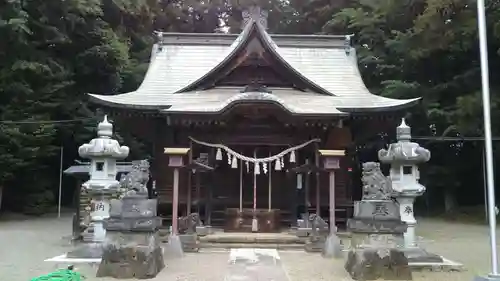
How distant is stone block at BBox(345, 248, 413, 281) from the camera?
798 cm

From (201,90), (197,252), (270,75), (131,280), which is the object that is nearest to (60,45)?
A: (201,90)

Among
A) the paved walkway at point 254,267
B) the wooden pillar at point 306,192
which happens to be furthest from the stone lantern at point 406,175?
the wooden pillar at point 306,192

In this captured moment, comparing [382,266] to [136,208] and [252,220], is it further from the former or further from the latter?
[252,220]

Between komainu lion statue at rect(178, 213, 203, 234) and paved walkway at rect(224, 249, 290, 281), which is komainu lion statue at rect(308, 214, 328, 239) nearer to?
paved walkway at rect(224, 249, 290, 281)

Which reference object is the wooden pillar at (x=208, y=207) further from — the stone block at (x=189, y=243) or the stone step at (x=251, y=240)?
the stone block at (x=189, y=243)

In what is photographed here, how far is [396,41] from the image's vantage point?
66.9 feet

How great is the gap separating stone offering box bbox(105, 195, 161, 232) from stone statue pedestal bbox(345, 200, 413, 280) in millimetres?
3615

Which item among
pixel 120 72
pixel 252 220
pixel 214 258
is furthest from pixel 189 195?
pixel 120 72

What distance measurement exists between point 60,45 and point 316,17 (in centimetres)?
1554

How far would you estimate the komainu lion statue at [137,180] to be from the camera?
8.73 m

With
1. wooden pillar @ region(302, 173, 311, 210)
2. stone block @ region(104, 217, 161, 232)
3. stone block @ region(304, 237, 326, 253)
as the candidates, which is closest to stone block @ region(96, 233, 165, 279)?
stone block @ region(104, 217, 161, 232)

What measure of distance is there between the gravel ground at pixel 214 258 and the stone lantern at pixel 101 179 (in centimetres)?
131

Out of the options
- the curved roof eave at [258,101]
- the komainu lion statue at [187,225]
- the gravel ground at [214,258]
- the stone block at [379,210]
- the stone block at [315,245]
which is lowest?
the gravel ground at [214,258]

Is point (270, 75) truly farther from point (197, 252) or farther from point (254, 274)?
point (254, 274)
